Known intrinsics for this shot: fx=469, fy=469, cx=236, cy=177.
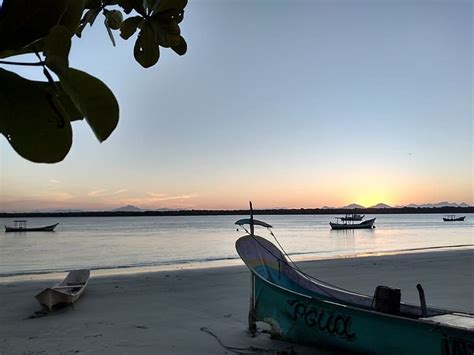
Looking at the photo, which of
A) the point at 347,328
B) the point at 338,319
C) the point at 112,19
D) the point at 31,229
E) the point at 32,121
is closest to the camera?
the point at 32,121

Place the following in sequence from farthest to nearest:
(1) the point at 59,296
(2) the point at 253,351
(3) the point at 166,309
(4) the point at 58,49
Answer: (3) the point at 166,309 → (1) the point at 59,296 → (2) the point at 253,351 → (4) the point at 58,49

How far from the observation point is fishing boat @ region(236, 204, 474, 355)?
4227 millimetres

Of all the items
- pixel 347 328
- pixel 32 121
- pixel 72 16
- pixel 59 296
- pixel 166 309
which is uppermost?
pixel 72 16

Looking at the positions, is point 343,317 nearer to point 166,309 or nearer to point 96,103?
point 166,309

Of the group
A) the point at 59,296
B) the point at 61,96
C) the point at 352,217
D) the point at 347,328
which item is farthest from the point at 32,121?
the point at 352,217

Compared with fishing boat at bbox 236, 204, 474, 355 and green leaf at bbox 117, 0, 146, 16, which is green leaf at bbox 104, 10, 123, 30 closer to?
green leaf at bbox 117, 0, 146, 16

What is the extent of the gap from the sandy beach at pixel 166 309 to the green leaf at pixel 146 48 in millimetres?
5273

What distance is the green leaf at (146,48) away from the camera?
3.25 ft

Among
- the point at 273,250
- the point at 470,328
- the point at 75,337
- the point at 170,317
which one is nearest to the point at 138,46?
the point at 470,328

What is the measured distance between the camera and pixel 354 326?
16.2ft

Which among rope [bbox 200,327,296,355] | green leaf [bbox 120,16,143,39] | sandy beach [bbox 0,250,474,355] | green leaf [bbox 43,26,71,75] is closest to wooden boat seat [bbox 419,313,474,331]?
sandy beach [bbox 0,250,474,355]

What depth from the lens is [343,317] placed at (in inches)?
201

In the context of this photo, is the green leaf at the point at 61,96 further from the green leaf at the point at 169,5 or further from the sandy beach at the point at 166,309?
the sandy beach at the point at 166,309

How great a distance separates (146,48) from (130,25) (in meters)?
0.08
